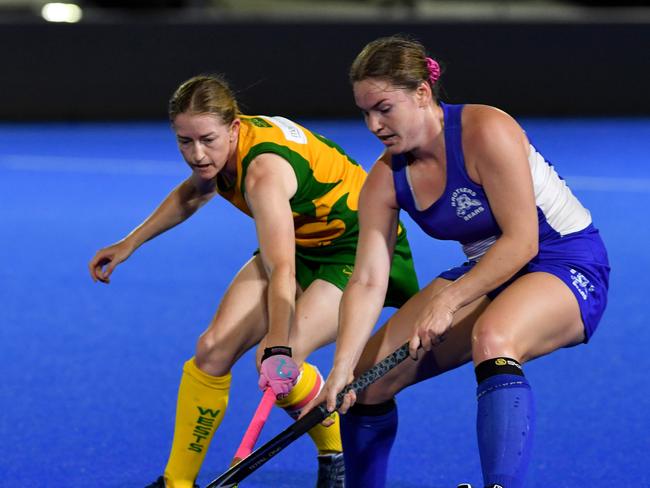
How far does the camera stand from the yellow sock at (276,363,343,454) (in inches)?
144

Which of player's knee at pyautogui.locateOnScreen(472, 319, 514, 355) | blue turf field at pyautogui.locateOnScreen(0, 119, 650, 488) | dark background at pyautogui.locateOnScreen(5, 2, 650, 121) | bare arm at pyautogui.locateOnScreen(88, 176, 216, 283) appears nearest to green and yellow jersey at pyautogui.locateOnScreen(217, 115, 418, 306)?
bare arm at pyautogui.locateOnScreen(88, 176, 216, 283)

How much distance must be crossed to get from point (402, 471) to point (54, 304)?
2.60 m

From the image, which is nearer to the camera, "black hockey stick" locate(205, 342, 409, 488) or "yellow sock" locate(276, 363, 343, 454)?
"black hockey stick" locate(205, 342, 409, 488)

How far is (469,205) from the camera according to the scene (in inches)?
127

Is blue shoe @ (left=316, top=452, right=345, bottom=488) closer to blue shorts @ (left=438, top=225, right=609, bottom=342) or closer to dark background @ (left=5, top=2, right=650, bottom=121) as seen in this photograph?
blue shorts @ (left=438, top=225, right=609, bottom=342)

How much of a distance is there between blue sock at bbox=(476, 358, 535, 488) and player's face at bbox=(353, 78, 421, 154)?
63cm

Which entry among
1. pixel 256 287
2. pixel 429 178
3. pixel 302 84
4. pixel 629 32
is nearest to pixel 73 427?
pixel 256 287

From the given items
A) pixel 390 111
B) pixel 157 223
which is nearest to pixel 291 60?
pixel 157 223

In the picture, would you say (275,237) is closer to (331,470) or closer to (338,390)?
(338,390)

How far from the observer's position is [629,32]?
11.0 meters

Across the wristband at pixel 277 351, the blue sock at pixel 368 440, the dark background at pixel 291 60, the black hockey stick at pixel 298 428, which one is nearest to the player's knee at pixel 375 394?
the blue sock at pixel 368 440

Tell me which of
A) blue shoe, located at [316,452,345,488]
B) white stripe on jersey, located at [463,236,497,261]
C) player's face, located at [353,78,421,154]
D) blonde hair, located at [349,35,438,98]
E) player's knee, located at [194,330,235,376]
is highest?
blonde hair, located at [349,35,438,98]

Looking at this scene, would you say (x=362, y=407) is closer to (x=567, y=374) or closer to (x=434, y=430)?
(x=434, y=430)

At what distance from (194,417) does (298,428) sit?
58cm
